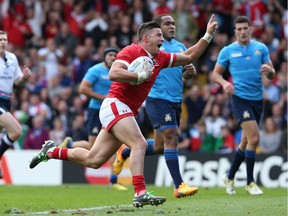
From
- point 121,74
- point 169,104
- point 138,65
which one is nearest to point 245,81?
point 169,104

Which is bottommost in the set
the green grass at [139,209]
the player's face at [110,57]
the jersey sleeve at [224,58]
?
the green grass at [139,209]

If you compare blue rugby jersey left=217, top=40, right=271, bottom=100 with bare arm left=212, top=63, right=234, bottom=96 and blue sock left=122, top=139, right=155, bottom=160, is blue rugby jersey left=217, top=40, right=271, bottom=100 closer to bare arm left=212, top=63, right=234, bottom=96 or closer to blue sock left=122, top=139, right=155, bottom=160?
bare arm left=212, top=63, right=234, bottom=96

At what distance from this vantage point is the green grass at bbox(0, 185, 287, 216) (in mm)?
9672

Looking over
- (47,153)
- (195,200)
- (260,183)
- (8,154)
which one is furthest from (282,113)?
(47,153)

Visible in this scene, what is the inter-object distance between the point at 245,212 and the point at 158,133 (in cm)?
335

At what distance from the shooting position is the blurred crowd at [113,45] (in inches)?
784

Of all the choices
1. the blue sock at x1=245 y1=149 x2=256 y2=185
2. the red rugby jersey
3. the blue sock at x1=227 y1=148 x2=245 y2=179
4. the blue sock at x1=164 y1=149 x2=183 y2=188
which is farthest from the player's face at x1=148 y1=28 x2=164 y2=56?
the blue sock at x1=227 y1=148 x2=245 y2=179

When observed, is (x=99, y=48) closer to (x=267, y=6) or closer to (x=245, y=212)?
(x=267, y=6)

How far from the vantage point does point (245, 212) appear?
9688mm

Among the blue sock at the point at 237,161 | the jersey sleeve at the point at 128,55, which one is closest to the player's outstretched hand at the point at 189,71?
the blue sock at the point at 237,161

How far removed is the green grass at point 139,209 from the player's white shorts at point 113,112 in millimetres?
1084

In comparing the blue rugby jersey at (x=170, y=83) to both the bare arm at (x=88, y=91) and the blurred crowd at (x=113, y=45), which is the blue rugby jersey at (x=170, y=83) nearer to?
the bare arm at (x=88, y=91)

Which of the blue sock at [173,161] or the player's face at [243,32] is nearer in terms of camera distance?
the blue sock at [173,161]

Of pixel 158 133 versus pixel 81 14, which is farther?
pixel 81 14
